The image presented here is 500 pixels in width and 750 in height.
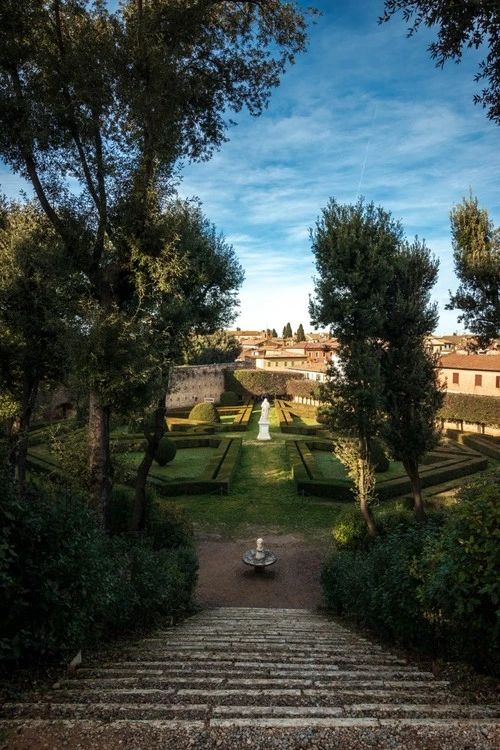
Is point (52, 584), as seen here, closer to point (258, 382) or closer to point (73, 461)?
point (73, 461)

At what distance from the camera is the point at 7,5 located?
27.9ft

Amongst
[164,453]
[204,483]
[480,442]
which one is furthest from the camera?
[480,442]

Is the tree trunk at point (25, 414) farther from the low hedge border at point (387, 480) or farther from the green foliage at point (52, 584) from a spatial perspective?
the low hedge border at point (387, 480)

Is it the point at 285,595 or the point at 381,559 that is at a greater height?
the point at 381,559

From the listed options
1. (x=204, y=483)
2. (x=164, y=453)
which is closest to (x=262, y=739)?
(x=204, y=483)

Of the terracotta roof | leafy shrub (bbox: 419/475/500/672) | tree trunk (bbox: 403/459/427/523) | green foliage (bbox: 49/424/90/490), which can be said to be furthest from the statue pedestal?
leafy shrub (bbox: 419/475/500/672)

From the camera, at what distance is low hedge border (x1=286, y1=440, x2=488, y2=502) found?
19141mm

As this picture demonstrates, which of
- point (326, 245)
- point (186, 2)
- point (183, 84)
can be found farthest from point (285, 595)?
point (186, 2)

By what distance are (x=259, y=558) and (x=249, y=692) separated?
9.78 m

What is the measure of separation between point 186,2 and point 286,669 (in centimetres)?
1241

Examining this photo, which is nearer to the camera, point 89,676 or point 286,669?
point 89,676

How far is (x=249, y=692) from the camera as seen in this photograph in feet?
11.6

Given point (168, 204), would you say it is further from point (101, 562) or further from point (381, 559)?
point (381, 559)

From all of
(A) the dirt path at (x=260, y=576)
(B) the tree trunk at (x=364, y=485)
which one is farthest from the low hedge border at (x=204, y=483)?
(B) the tree trunk at (x=364, y=485)
